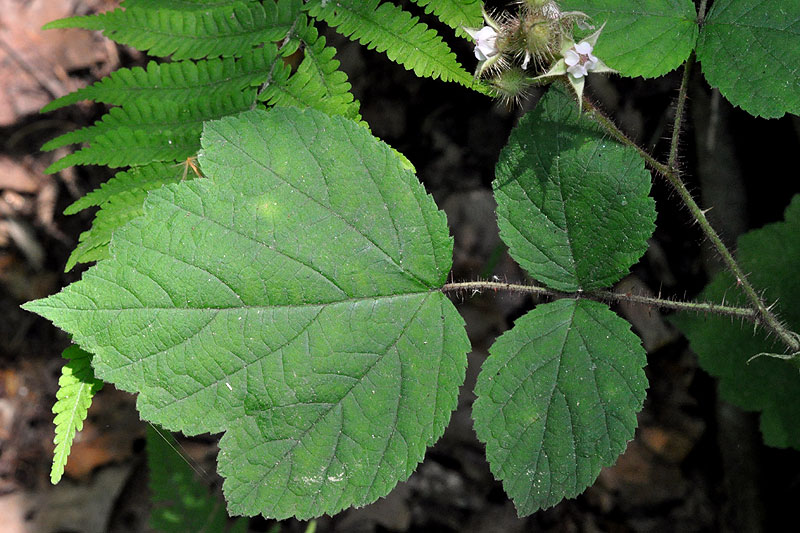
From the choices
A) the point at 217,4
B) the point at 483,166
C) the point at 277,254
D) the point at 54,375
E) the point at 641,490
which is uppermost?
the point at 217,4

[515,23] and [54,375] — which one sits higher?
[515,23]

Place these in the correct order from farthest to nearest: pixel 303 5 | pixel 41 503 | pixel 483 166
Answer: pixel 41 503 → pixel 483 166 → pixel 303 5

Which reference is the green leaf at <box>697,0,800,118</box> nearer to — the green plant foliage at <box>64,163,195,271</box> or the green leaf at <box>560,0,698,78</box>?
the green leaf at <box>560,0,698,78</box>

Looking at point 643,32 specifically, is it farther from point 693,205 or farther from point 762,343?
point 762,343

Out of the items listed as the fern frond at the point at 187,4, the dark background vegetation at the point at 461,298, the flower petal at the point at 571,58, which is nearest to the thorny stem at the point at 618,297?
the flower petal at the point at 571,58

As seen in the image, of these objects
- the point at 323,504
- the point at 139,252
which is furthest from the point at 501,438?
the point at 139,252

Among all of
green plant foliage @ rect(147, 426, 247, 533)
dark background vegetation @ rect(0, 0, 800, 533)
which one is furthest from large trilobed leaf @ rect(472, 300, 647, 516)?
green plant foliage @ rect(147, 426, 247, 533)

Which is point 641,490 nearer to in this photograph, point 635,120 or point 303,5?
point 635,120

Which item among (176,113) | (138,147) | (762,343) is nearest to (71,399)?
(138,147)
